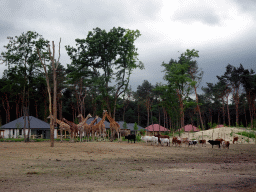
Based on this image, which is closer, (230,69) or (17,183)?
(17,183)

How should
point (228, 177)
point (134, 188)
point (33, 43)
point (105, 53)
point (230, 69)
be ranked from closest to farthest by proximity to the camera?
point (134, 188), point (228, 177), point (33, 43), point (105, 53), point (230, 69)

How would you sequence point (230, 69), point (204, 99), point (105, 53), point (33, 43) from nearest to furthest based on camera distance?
1. point (33, 43)
2. point (105, 53)
3. point (230, 69)
4. point (204, 99)

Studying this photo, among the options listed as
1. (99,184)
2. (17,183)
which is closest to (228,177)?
(99,184)

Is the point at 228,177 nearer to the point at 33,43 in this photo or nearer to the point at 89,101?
the point at 33,43

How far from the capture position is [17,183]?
851 centimetres

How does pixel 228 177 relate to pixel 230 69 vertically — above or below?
below

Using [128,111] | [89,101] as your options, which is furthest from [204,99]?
[89,101]

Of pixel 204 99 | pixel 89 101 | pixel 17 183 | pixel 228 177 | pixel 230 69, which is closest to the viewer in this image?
pixel 17 183

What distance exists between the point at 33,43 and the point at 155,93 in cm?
5464

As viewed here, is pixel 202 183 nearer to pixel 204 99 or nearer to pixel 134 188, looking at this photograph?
pixel 134 188

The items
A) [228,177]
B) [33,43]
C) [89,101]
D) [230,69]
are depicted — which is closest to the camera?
[228,177]

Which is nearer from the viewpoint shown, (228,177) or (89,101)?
(228,177)

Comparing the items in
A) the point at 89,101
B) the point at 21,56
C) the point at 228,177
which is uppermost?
the point at 21,56

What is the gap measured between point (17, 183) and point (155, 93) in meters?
81.2
